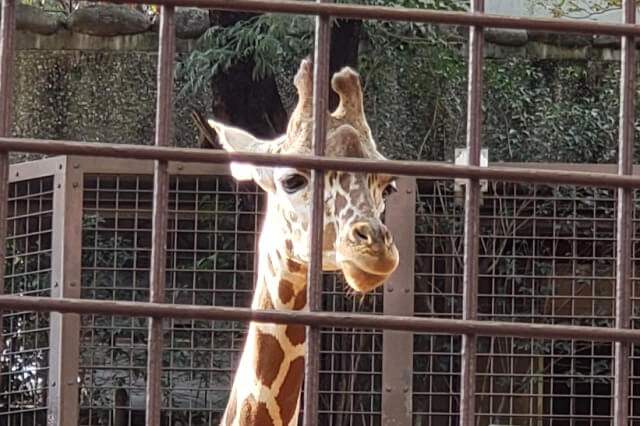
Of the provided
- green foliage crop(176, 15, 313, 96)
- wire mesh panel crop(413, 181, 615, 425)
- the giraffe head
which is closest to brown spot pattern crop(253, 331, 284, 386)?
the giraffe head

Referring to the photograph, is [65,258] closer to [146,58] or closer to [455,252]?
[455,252]

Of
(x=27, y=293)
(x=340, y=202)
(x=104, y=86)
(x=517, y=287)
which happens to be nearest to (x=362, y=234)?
(x=340, y=202)

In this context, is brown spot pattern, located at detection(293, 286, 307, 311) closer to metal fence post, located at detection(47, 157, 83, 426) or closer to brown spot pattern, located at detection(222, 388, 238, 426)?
Result: brown spot pattern, located at detection(222, 388, 238, 426)

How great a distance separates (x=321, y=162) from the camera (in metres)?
1.55

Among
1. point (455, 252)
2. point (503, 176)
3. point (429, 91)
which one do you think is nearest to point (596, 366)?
point (455, 252)

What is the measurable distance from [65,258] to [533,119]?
2812 millimetres

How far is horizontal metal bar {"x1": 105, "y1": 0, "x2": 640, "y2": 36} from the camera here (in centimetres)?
158

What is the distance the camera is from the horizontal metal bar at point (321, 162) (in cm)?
154

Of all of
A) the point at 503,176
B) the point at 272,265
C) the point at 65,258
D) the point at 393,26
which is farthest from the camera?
the point at 393,26

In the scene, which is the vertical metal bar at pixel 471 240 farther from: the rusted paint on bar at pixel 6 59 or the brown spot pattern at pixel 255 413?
the brown spot pattern at pixel 255 413

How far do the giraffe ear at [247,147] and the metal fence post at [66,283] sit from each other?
888 millimetres

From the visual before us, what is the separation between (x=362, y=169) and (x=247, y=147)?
7.73 ft

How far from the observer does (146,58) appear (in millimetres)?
6500

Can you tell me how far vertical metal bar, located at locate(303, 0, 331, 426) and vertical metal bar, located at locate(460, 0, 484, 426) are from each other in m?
0.17
